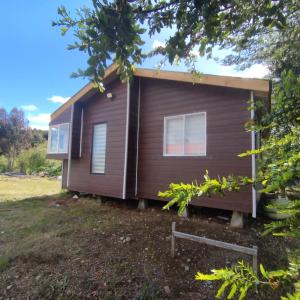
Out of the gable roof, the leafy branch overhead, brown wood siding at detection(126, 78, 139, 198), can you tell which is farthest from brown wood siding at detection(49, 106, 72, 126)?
the leafy branch overhead

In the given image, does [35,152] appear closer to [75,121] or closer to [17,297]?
[75,121]

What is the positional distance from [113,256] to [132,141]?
3.83 metres

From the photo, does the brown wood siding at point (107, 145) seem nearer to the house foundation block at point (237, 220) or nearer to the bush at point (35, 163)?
the house foundation block at point (237, 220)

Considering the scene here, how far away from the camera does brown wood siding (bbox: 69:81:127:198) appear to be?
7566 mm

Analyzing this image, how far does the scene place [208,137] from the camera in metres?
6.20

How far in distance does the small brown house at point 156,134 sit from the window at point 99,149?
0.03 m

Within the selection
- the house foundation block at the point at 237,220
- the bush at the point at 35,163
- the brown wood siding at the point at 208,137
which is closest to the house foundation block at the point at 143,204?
the brown wood siding at the point at 208,137

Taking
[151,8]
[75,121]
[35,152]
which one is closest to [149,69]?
[75,121]

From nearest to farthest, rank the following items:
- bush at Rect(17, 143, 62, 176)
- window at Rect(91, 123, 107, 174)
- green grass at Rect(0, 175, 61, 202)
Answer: window at Rect(91, 123, 107, 174)
green grass at Rect(0, 175, 61, 202)
bush at Rect(17, 143, 62, 176)

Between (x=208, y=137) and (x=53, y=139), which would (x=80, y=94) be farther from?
(x=208, y=137)

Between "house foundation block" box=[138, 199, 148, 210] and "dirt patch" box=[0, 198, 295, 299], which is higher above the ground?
"house foundation block" box=[138, 199, 148, 210]

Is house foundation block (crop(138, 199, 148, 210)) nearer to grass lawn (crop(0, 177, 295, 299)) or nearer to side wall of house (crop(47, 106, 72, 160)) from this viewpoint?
grass lawn (crop(0, 177, 295, 299))

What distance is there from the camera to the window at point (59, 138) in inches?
369

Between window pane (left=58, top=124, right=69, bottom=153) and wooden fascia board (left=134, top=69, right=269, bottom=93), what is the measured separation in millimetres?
4138
